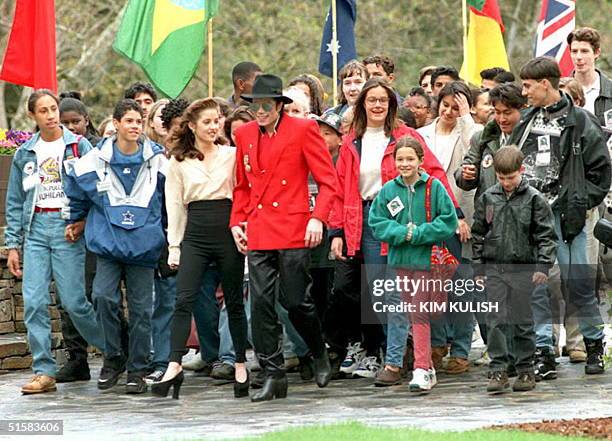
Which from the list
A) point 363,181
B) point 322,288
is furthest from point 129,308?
point 363,181

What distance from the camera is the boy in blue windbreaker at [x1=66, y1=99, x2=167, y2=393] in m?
13.6

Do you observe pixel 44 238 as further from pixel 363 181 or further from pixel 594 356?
pixel 594 356

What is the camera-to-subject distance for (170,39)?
53.6 feet

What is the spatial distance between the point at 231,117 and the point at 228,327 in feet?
6.16

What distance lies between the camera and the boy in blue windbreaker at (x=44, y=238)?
13797 millimetres

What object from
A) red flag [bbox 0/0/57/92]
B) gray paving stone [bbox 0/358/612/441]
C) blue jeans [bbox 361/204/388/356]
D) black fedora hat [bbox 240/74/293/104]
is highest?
red flag [bbox 0/0/57/92]

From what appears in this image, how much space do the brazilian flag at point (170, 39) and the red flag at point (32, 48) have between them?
75cm

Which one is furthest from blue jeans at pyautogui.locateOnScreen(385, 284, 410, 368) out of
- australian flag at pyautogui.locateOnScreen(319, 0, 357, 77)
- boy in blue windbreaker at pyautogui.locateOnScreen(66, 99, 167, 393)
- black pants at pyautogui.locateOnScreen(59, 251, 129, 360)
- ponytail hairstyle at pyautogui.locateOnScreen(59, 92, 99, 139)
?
australian flag at pyautogui.locateOnScreen(319, 0, 357, 77)

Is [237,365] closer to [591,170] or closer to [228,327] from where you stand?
[228,327]

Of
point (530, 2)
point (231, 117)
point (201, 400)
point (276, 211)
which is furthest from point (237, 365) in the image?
point (530, 2)

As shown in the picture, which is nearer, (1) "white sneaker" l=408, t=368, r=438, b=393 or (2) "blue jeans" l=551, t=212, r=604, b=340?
(1) "white sneaker" l=408, t=368, r=438, b=393

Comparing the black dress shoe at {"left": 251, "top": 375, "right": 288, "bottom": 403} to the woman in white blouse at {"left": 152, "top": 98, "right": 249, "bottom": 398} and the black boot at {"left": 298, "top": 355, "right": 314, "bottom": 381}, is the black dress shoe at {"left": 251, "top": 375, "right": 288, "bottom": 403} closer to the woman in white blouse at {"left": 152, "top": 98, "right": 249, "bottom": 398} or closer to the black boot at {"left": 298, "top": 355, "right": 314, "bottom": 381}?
the woman in white blouse at {"left": 152, "top": 98, "right": 249, "bottom": 398}

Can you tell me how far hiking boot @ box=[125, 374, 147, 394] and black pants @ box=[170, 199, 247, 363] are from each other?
69 centimetres

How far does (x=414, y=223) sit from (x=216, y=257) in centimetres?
153
